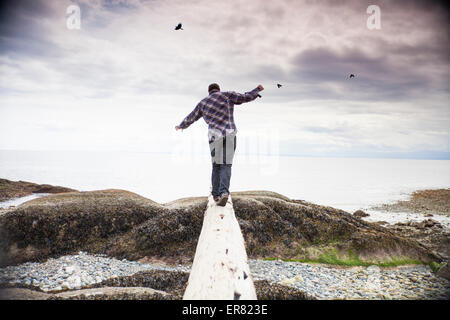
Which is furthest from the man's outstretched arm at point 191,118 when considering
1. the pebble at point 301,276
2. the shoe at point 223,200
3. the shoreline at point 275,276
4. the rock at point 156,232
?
the pebble at point 301,276

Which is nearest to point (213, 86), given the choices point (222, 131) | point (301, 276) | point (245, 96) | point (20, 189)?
point (245, 96)

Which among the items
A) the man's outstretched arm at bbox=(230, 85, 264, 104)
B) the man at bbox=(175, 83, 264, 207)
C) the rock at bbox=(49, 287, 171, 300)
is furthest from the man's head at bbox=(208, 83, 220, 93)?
the rock at bbox=(49, 287, 171, 300)

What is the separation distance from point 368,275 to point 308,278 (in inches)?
84.9

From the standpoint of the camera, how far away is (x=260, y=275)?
8.46 m

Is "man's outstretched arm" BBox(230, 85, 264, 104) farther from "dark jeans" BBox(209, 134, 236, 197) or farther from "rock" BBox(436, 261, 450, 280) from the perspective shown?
"rock" BBox(436, 261, 450, 280)

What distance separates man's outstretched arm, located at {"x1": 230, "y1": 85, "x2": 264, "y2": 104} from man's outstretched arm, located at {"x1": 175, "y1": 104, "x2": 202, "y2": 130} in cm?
113

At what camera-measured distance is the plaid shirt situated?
7520 mm

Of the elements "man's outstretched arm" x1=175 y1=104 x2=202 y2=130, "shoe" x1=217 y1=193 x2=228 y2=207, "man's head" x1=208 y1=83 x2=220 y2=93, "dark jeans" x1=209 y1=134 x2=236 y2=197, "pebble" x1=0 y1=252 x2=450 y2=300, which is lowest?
"pebble" x1=0 y1=252 x2=450 y2=300

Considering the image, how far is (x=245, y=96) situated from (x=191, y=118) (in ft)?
6.01

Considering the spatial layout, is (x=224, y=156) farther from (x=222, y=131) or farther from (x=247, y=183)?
(x=247, y=183)

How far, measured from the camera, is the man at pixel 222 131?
7.44 metres

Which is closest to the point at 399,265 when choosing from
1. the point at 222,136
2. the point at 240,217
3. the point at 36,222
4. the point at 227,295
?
the point at 240,217

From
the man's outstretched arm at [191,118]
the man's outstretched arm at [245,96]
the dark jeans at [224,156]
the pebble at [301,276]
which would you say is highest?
the man's outstretched arm at [245,96]

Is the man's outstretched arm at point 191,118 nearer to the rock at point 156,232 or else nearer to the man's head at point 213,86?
the man's head at point 213,86
